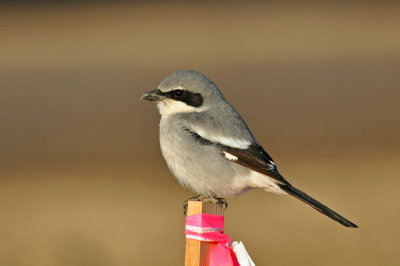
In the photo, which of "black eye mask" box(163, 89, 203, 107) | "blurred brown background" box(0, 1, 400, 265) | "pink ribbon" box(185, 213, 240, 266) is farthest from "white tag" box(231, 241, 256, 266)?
"blurred brown background" box(0, 1, 400, 265)

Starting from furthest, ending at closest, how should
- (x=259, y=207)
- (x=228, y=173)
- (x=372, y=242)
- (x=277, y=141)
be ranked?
(x=277, y=141)
(x=259, y=207)
(x=372, y=242)
(x=228, y=173)

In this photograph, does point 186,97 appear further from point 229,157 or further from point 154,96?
point 229,157

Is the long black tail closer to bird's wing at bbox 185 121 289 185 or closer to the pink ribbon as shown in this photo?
bird's wing at bbox 185 121 289 185

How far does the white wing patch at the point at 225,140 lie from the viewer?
319 cm

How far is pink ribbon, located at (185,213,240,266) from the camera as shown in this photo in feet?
7.67

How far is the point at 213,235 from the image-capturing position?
2.38 m

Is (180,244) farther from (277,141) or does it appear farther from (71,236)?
(277,141)

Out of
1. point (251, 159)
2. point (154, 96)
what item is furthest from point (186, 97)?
point (251, 159)

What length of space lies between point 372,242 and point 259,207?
121 centimetres

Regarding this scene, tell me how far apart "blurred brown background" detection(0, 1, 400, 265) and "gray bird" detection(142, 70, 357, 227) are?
2191 mm

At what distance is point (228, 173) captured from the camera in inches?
123

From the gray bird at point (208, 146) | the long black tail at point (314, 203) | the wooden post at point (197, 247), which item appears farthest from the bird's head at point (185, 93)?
the wooden post at point (197, 247)

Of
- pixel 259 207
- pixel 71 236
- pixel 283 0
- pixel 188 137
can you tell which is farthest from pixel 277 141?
pixel 283 0

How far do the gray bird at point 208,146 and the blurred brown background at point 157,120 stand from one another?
7.19 feet
